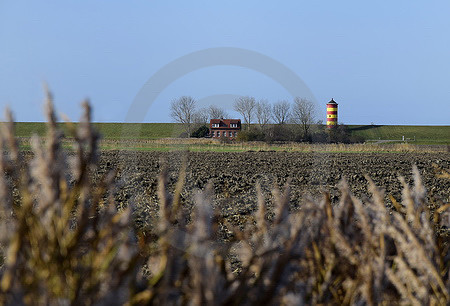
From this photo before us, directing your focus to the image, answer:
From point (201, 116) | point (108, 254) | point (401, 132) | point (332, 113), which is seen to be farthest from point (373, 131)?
point (108, 254)

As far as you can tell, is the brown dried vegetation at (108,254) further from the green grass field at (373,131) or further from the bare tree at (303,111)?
the green grass field at (373,131)

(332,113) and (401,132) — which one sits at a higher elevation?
(332,113)

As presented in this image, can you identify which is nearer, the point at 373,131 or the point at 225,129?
the point at 225,129

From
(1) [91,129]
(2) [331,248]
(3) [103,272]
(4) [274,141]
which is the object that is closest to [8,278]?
(3) [103,272]

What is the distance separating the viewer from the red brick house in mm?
73000

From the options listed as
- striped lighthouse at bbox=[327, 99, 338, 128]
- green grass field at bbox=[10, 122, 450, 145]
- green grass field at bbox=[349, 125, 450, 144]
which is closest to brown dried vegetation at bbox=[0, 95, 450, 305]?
striped lighthouse at bbox=[327, 99, 338, 128]

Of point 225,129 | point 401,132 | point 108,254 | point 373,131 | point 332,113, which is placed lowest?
point 401,132

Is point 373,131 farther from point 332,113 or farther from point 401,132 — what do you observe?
point 332,113

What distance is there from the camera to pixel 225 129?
74812 millimetres

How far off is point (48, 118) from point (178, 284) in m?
0.58

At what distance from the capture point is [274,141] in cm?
6091

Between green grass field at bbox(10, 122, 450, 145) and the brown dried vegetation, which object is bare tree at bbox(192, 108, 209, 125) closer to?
the brown dried vegetation

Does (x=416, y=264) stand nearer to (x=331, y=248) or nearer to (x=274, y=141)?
(x=331, y=248)

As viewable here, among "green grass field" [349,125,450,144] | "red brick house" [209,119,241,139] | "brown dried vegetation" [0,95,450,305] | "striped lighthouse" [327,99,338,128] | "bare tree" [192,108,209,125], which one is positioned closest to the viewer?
"brown dried vegetation" [0,95,450,305]
